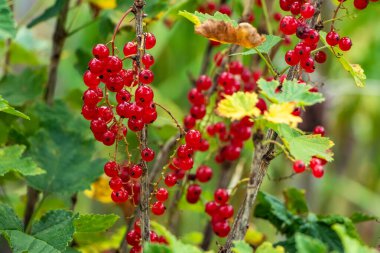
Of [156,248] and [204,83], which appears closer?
[156,248]

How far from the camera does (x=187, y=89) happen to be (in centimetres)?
197

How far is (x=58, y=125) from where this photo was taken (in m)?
1.06

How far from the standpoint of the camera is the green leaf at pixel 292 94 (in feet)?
1.94

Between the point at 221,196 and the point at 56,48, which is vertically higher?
the point at 56,48

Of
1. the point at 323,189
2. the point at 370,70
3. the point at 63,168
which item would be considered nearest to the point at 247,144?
the point at 63,168

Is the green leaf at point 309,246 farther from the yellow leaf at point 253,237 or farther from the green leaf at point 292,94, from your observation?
the yellow leaf at point 253,237

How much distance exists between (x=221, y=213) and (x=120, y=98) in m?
0.28

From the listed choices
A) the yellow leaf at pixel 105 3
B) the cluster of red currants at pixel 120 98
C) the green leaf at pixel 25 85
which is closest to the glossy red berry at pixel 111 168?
the cluster of red currants at pixel 120 98

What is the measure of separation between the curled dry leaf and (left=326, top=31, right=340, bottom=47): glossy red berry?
0.11 meters

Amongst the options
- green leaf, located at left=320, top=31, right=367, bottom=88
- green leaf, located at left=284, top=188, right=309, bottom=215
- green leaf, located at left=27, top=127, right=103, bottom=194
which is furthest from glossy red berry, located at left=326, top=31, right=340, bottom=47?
green leaf, located at left=27, top=127, right=103, bottom=194

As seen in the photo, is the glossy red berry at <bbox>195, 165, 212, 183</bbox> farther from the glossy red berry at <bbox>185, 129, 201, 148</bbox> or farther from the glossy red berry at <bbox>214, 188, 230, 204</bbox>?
the glossy red berry at <bbox>185, 129, 201, 148</bbox>

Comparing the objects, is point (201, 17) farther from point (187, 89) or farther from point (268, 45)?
point (187, 89)

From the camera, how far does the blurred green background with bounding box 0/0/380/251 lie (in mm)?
1127

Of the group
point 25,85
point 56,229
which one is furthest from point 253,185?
point 25,85
